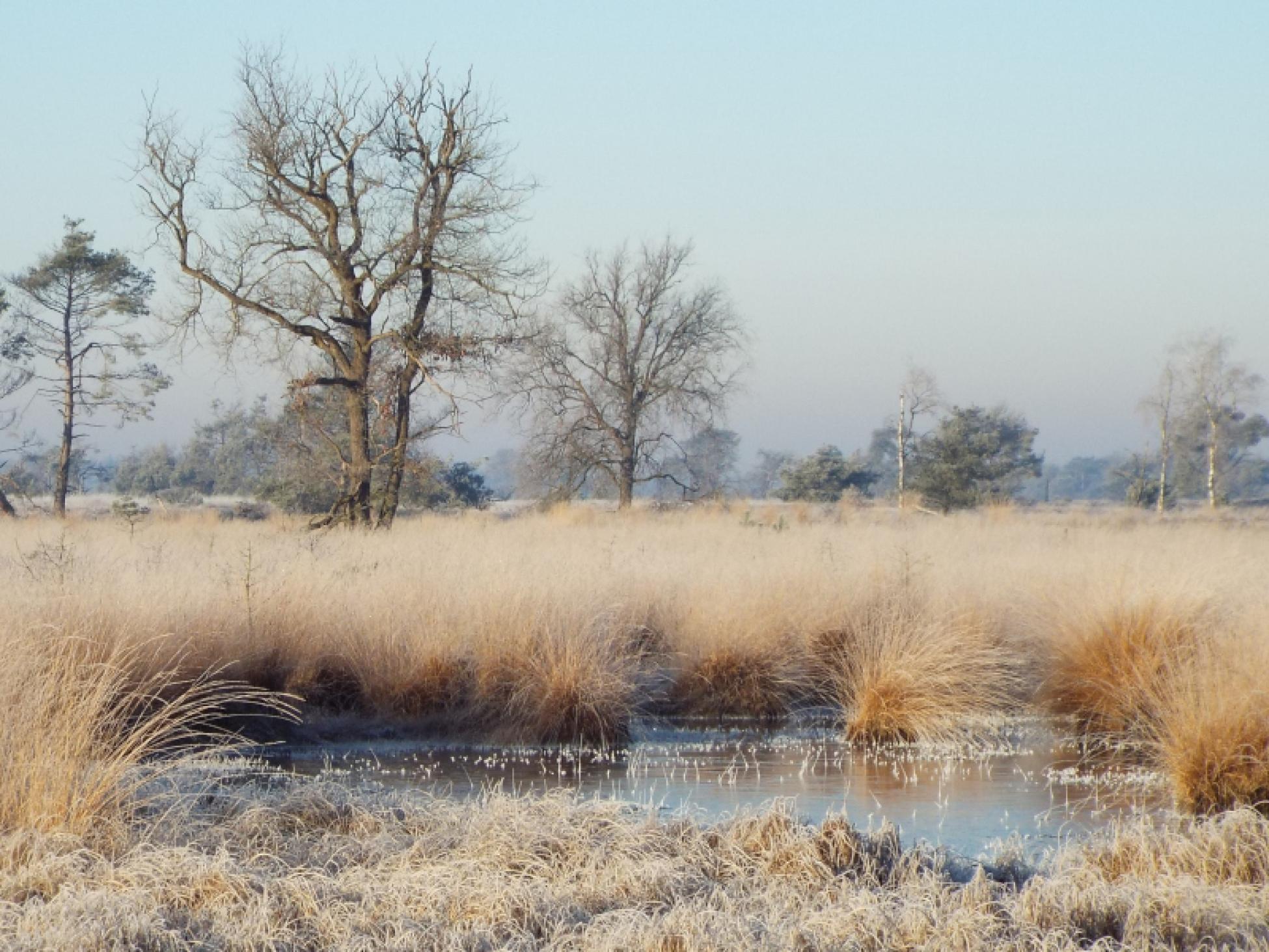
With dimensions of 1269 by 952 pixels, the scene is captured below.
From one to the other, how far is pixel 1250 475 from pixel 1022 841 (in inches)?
2737

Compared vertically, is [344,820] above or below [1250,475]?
below

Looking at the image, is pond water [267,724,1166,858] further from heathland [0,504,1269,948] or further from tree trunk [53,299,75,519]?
tree trunk [53,299,75,519]

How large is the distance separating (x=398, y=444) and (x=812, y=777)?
12512 millimetres

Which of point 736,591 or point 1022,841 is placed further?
point 736,591

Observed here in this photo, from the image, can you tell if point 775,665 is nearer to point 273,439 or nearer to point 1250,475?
point 273,439

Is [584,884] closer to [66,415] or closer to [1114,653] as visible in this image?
[1114,653]

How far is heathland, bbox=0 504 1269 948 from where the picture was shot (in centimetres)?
440

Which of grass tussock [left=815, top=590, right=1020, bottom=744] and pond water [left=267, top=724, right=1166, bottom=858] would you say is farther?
grass tussock [left=815, top=590, right=1020, bottom=744]

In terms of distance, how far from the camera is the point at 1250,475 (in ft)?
220

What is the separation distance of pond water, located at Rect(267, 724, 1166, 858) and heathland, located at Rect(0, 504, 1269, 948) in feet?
1.03

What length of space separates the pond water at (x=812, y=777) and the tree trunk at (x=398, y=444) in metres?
10.6

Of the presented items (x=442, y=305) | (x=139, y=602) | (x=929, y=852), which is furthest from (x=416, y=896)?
(x=442, y=305)

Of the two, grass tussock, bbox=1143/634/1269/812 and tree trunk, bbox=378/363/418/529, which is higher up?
tree trunk, bbox=378/363/418/529

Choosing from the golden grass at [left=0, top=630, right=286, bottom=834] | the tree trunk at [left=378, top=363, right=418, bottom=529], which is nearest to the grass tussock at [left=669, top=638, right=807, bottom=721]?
the golden grass at [left=0, top=630, right=286, bottom=834]
